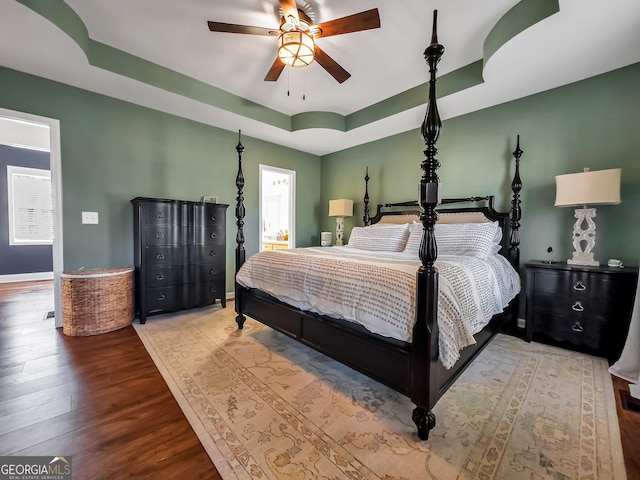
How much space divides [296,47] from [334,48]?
27.6 inches

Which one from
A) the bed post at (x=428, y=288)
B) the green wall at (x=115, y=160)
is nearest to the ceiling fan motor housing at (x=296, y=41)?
the bed post at (x=428, y=288)

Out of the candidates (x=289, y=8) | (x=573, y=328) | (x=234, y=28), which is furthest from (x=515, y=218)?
(x=234, y=28)

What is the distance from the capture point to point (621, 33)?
2016 mm

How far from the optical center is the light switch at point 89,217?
304cm

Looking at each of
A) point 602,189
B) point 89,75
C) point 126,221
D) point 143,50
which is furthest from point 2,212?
point 602,189

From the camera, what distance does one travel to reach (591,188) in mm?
2283

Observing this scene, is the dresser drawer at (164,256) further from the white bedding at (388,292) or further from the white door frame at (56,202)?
the white bedding at (388,292)

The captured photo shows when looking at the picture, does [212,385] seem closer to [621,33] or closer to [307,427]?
[307,427]

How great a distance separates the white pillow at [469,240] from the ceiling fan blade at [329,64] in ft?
6.14

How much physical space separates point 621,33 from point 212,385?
13.2 ft

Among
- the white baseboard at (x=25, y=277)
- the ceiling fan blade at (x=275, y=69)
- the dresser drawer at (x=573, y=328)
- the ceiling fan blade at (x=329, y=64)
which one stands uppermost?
the ceiling fan blade at (x=275, y=69)

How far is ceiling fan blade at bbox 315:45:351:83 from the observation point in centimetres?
225

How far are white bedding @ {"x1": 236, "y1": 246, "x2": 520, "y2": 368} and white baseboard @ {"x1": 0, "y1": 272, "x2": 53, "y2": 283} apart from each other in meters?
5.86

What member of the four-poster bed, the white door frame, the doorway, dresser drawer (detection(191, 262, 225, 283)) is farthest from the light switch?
the doorway
